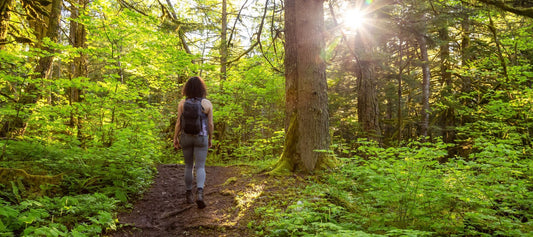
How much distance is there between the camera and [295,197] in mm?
3865

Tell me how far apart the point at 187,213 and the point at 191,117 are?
1.51 meters

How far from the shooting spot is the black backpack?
162 inches

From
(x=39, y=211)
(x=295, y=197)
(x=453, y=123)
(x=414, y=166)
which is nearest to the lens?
(x=39, y=211)

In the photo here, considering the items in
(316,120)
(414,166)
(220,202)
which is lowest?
(220,202)

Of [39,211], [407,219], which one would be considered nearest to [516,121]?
[407,219]

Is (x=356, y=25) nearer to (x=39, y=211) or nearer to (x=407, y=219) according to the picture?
(x=407, y=219)

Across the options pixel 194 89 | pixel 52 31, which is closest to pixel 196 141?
pixel 194 89

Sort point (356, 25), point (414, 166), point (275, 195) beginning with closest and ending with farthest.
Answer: point (414, 166) < point (275, 195) < point (356, 25)

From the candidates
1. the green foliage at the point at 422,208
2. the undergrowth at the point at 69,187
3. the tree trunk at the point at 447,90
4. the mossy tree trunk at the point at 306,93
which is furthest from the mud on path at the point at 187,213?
the tree trunk at the point at 447,90

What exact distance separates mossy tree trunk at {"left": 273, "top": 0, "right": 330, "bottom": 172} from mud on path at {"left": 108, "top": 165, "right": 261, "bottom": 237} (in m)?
1.22

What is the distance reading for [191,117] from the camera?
163 inches

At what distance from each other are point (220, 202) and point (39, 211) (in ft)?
7.63

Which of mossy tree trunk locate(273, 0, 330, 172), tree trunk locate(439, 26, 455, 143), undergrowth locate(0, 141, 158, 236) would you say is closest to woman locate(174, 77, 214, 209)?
undergrowth locate(0, 141, 158, 236)

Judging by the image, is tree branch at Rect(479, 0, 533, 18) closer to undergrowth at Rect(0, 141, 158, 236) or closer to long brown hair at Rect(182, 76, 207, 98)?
long brown hair at Rect(182, 76, 207, 98)
